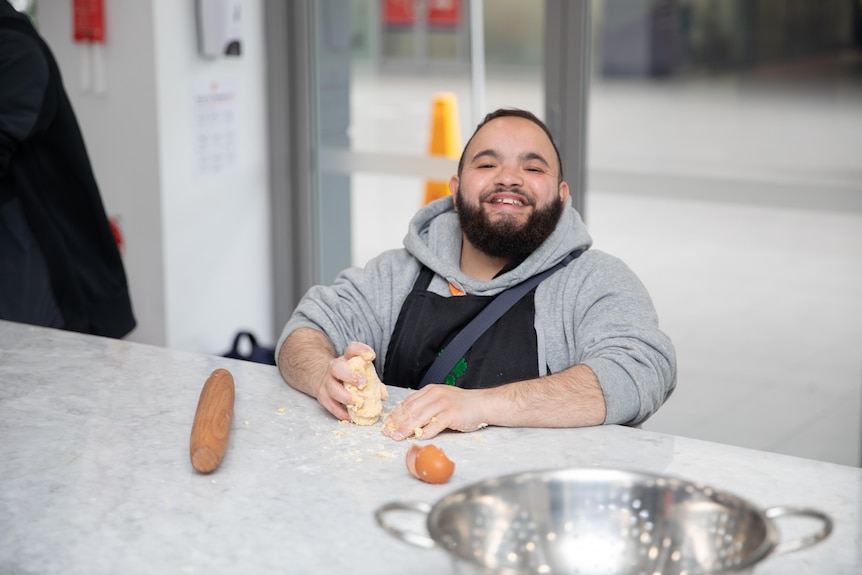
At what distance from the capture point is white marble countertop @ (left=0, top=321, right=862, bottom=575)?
1.47 meters

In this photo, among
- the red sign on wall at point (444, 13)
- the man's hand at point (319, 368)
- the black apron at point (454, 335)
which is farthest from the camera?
the red sign on wall at point (444, 13)

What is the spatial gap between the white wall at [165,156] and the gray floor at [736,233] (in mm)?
610

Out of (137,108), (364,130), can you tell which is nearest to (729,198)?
(364,130)

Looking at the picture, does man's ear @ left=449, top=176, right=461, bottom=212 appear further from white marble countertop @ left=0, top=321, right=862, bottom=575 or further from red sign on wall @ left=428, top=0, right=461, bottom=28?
red sign on wall @ left=428, top=0, right=461, bottom=28

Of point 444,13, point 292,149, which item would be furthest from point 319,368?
point 292,149

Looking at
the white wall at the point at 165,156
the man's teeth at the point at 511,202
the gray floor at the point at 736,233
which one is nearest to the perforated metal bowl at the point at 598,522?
the man's teeth at the point at 511,202

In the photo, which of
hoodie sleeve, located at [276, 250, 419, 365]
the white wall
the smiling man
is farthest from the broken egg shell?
the white wall

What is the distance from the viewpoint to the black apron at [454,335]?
2.40 m

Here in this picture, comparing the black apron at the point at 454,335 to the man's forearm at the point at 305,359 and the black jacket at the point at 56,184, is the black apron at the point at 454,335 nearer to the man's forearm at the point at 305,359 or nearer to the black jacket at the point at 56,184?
the man's forearm at the point at 305,359

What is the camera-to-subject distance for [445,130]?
181 inches

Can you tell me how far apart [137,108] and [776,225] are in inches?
101

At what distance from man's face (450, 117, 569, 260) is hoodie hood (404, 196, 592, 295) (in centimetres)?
4

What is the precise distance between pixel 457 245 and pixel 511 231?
0.22 metres

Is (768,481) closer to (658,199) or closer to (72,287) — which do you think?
(72,287)
